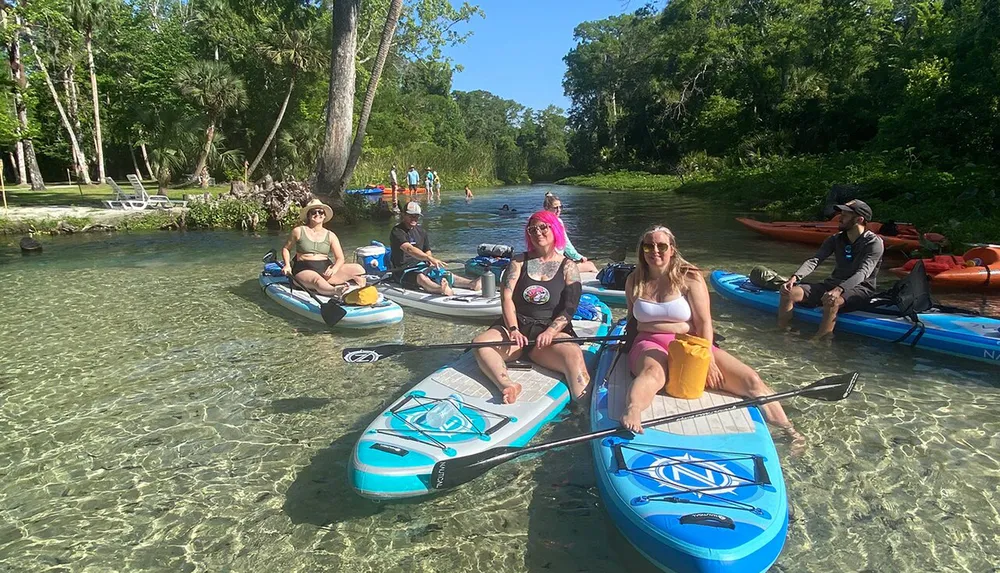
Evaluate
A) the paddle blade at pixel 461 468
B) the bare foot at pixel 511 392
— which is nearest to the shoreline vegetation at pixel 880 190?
the bare foot at pixel 511 392

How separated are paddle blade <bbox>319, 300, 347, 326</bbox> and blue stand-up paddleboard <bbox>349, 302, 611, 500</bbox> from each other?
2497mm

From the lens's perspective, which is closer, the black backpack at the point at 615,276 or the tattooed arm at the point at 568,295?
the tattooed arm at the point at 568,295

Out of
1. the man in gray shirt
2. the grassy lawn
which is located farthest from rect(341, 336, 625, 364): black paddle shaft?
Result: the grassy lawn

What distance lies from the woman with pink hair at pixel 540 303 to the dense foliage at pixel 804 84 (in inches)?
602

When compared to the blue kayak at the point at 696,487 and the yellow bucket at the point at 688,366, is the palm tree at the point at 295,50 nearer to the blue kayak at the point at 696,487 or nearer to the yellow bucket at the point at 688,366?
the yellow bucket at the point at 688,366

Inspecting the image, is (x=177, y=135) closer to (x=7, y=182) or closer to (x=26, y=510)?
(x=7, y=182)

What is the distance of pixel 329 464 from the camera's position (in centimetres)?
433

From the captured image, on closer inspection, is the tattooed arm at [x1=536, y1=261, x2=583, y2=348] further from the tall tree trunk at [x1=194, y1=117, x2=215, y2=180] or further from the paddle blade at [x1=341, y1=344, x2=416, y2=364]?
the tall tree trunk at [x1=194, y1=117, x2=215, y2=180]

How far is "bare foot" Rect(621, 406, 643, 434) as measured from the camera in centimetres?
366

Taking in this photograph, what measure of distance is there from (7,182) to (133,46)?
1162 centimetres

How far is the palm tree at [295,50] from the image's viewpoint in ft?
81.5

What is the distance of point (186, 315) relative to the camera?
843cm

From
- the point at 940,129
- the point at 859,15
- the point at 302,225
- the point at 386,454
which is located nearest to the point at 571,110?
the point at 859,15

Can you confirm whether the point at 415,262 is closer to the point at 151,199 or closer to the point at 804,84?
the point at 151,199
